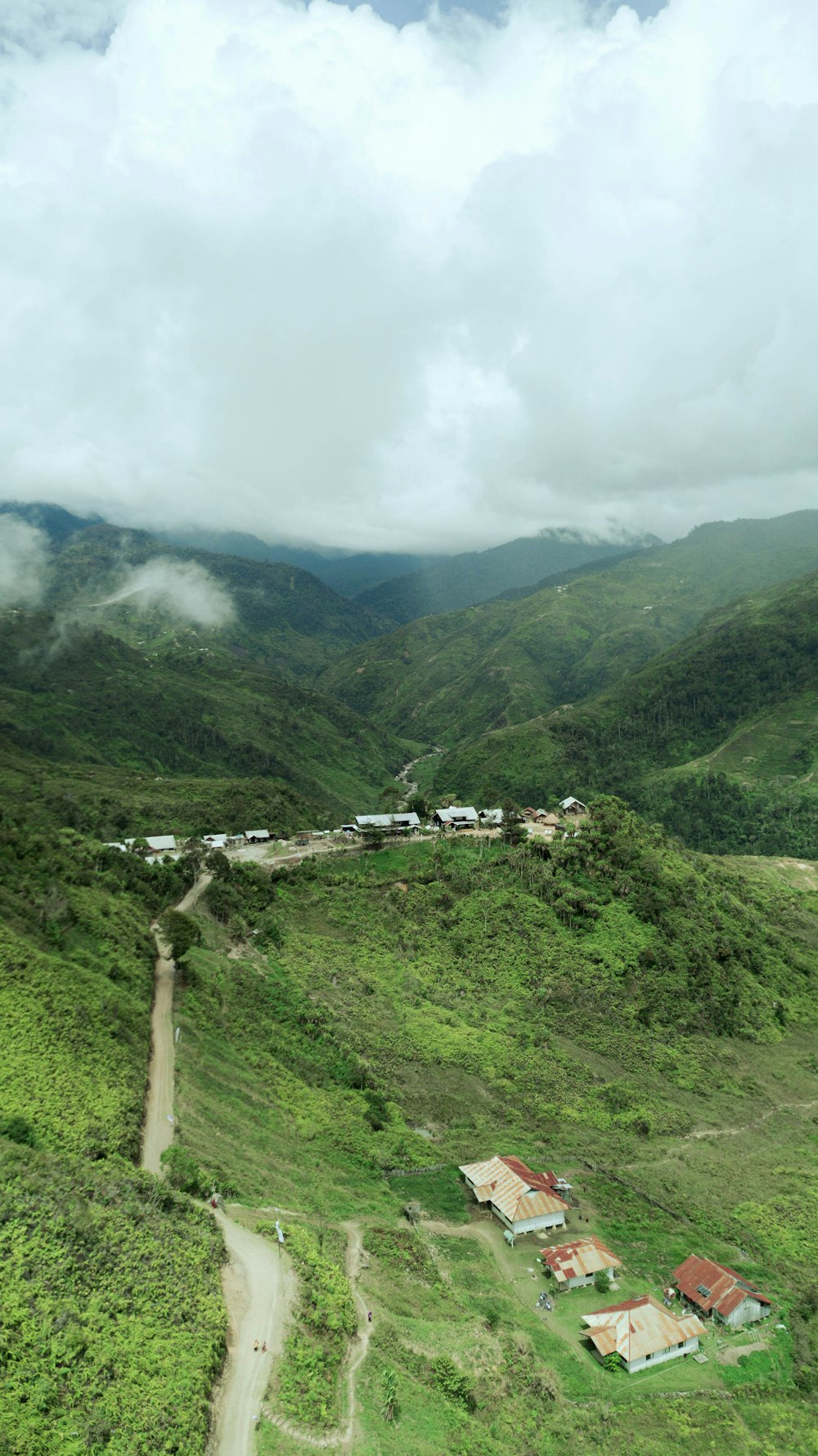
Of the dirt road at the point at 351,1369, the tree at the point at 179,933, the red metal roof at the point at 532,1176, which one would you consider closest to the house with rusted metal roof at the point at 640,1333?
the red metal roof at the point at 532,1176

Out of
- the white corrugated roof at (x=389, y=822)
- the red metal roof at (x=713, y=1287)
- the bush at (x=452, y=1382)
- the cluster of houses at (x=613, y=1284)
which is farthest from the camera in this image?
the white corrugated roof at (x=389, y=822)

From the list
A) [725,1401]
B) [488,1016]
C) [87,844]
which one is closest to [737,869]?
[488,1016]

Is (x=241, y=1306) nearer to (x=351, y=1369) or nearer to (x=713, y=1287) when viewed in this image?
(x=351, y=1369)

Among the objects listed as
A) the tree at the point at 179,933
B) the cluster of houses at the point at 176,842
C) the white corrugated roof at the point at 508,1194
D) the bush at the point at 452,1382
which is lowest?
the white corrugated roof at the point at 508,1194

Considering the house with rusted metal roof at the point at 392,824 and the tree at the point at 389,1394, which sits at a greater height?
the house with rusted metal roof at the point at 392,824

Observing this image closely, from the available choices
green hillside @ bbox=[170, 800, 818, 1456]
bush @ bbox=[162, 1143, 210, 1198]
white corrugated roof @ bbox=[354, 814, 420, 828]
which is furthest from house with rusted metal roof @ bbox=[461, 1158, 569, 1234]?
white corrugated roof @ bbox=[354, 814, 420, 828]

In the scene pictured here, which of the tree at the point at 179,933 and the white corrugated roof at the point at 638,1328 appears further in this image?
the tree at the point at 179,933

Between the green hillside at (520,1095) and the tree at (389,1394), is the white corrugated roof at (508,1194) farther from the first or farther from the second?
the tree at (389,1394)
